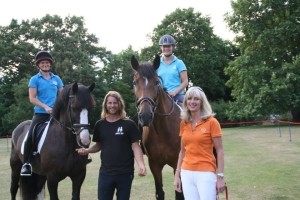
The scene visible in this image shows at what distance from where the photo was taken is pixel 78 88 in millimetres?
5109

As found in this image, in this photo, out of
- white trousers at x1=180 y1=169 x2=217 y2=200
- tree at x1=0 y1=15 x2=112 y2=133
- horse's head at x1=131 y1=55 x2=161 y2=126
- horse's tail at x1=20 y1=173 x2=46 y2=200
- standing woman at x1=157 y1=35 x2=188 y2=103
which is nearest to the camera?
white trousers at x1=180 y1=169 x2=217 y2=200

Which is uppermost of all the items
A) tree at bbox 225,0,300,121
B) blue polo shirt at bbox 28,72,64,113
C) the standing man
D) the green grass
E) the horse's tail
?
tree at bbox 225,0,300,121

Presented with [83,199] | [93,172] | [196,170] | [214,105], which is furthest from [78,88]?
[214,105]

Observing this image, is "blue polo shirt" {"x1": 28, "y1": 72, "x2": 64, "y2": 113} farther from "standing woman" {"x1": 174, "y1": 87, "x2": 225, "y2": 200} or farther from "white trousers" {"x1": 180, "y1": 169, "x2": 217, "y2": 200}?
"white trousers" {"x1": 180, "y1": 169, "x2": 217, "y2": 200}

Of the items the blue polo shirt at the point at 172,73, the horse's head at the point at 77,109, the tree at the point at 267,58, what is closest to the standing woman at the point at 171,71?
the blue polo shirt at the point at 172,73

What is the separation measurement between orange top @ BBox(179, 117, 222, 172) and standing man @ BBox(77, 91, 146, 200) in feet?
1.98

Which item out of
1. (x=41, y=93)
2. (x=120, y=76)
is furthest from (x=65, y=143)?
(x=120, y=76)

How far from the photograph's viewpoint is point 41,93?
617 centimetres

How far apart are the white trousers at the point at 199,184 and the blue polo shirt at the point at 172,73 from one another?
2.01m

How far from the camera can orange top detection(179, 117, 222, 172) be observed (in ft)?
12.9

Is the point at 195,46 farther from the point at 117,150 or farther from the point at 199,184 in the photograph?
the point at 199,184

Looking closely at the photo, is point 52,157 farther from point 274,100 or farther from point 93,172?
point 274,100

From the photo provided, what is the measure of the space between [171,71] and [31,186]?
349 centimetres

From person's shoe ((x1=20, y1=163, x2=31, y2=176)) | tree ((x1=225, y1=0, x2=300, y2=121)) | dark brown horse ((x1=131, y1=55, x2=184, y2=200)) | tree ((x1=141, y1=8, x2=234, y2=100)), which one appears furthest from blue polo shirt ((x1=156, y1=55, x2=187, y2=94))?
tree ((x1=141, y1=8, x2=234, y2=100))
